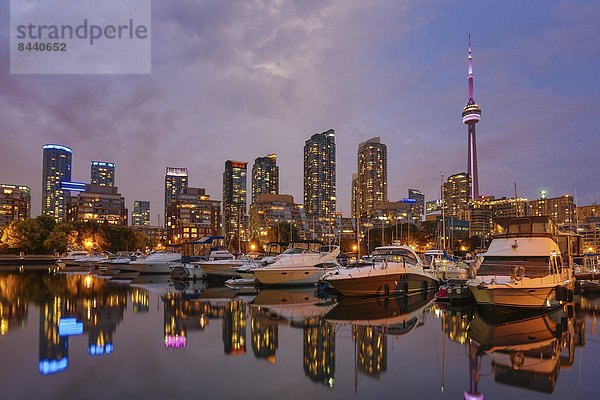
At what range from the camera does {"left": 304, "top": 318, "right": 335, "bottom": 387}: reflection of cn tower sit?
982 centimetres

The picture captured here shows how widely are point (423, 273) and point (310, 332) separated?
1317cm

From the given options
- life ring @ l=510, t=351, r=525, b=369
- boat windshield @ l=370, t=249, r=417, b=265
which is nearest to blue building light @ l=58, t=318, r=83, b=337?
life ring @ l=510, t=351, r=525, b=369

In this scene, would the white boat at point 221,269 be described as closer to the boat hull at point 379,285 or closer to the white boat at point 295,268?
the white boat at point 295,268

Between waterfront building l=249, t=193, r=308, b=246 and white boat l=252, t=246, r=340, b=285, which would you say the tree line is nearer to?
white boat l=252, t=246, r=340, b=285

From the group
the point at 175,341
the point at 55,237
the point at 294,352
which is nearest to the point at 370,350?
the point at 294,352

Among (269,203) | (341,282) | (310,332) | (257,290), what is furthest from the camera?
(269,203)

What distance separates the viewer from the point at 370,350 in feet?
39.0

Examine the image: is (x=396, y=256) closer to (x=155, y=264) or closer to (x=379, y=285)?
(x=379, y=285)

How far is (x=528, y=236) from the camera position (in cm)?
1922

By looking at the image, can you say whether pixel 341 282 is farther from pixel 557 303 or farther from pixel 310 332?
pixel 557 303

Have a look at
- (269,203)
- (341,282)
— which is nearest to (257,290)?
(341,282)

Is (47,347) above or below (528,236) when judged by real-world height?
below

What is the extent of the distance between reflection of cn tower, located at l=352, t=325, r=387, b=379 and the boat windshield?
391 inches

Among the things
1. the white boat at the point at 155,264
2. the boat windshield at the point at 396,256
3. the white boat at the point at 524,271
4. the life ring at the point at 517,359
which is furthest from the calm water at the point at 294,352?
the white boat at the point at 155,264
